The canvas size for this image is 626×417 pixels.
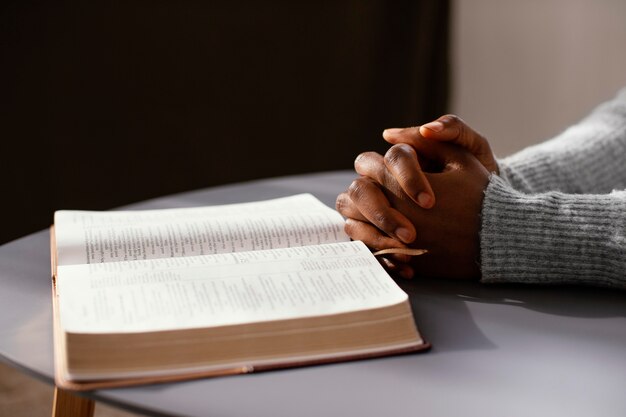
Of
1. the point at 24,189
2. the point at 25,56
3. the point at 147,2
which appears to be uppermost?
the point at 147,2

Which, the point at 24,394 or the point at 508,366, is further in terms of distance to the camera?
the point at 24,394

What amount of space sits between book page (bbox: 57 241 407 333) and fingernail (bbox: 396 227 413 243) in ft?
0.15

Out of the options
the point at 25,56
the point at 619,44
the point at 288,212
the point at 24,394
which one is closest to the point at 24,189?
the point at 25,56

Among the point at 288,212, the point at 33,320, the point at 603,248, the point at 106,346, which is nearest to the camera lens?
the point at 106,346

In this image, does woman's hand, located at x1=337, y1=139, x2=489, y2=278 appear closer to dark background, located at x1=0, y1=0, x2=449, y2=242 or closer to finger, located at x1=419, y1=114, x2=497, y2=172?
finger, located at x1=419, y1=114, x2=497, y2=172

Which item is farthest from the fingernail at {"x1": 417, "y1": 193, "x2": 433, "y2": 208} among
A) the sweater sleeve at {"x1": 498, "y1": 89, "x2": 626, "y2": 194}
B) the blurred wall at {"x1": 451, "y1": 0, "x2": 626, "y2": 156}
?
the blurred wall at {"x1": 451, "y1": 0, "x2": 626, "y2": 156}

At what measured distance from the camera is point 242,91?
6.72 ft

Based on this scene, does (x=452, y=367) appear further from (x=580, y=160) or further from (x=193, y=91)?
(x=193, y=91)

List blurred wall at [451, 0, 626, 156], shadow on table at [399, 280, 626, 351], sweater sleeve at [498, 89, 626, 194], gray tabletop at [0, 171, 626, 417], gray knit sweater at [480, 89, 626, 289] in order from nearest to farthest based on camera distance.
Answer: gray tabletop at [0, 171, 626, 417] → shadow on table at [399, 280, 626, 351] → gray knit sweater at [480, 89, 626, 289] → sweater sleeve at [498, 89, 626, 194] → blurred wall at [451, 0, 626, 156]

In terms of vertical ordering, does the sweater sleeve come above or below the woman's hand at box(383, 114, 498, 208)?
below

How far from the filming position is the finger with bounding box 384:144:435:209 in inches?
29.7

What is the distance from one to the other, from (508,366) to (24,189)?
141 cm

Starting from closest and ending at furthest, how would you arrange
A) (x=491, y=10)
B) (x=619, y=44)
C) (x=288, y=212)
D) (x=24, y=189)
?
(x=288, y=212) < (x=24, y=189) < (x=619, y=44) < (x=491, y=10)

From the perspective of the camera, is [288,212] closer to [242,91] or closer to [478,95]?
[242,91]
